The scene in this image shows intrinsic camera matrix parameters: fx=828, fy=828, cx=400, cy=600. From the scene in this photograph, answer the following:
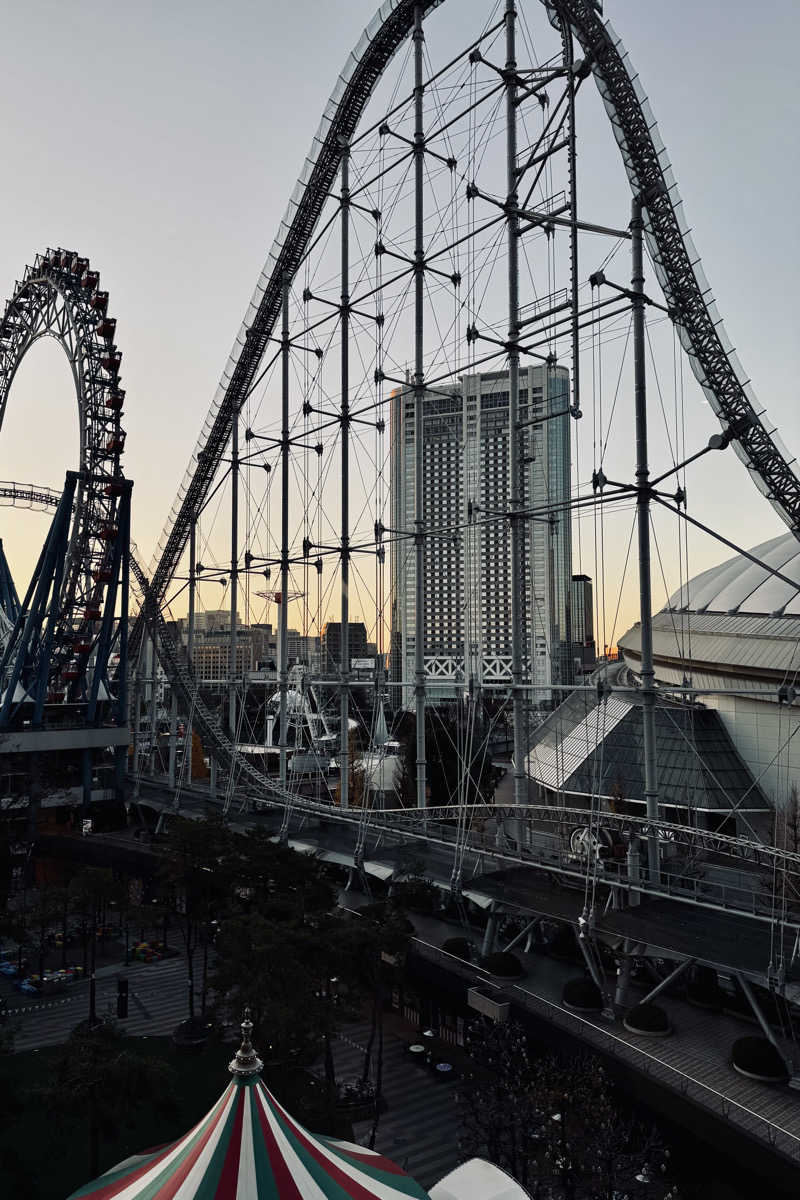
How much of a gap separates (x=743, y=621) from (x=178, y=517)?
28.4 metres

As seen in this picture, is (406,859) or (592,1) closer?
(592,1)

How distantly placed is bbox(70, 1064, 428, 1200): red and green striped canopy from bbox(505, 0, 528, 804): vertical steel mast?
14232 millimetres

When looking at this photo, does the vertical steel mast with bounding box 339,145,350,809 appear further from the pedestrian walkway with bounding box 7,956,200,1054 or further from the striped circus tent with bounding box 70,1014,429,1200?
the striped circus tent with bounding box 70,1014,429,1200

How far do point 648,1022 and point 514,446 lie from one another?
14.9m

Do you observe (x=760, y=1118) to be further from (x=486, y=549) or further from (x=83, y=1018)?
(x=486, y=549)

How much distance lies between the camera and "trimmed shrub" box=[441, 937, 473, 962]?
20.3m

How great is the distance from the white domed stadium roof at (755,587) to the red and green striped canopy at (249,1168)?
2560 cm

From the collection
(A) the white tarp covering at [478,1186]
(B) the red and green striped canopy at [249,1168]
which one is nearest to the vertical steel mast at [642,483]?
(A) the white tarp covering at [478,1186]

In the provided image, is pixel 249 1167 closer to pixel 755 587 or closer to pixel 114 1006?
pixel 114 1006

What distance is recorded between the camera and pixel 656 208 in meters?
20.3

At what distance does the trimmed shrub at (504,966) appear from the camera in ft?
61.8

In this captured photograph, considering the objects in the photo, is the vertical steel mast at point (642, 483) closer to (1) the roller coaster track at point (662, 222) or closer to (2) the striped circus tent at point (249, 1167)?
(1) the roller coaster track at point (662, 222)

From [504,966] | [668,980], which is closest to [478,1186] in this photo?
[668,980]

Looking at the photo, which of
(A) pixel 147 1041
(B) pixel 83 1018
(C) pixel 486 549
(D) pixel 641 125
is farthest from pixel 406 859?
(C) pixel 486 549
